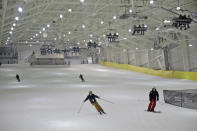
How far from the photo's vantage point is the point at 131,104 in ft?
40.2

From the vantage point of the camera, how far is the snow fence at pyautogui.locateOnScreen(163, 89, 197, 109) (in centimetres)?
1077

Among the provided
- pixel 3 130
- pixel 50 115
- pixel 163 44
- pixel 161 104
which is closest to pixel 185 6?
pixel 163 44

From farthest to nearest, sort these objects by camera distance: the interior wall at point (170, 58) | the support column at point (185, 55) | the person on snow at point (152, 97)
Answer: the support column at point (185, 55), the interior wall at point (170, 58), the person on snow at point (152, 97)

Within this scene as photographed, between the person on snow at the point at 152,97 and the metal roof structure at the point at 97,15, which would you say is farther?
the metal roof structure at the point at 97,15

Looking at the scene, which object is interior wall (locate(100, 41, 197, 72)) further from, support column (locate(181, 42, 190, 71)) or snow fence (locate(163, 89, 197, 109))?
snow fence (locate(163, 89, 197, 109))

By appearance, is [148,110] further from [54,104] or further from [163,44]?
[163,44]

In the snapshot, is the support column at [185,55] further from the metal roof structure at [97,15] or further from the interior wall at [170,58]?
the metal roof structure at [97,15]

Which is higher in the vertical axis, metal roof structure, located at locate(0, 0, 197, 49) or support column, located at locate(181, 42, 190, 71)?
metal roof structure, located at locate(0, 0, 197, 49)

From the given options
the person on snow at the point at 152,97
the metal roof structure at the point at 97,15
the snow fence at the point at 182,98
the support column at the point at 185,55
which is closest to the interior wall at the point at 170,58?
the support column at the point at 185,55

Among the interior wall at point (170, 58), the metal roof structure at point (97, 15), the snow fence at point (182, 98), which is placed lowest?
the snow fence at point (182, 98)

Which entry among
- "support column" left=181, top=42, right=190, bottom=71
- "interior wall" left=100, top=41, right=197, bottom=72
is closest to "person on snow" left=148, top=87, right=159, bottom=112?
"interior wall" left=100, top=41, right=197, bottom=72

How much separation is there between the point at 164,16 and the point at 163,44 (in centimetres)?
697

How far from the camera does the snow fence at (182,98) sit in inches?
424

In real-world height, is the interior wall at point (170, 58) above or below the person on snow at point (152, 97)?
above
